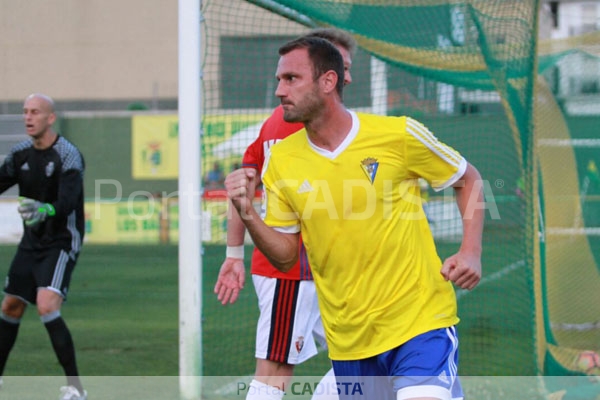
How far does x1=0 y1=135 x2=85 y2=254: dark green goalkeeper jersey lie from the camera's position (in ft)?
20.7

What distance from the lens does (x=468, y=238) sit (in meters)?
3.72

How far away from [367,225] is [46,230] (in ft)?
10.9

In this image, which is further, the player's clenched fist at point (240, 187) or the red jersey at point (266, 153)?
the red jersey at point (266, 153)

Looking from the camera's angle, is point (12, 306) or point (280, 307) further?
point (12, 306)

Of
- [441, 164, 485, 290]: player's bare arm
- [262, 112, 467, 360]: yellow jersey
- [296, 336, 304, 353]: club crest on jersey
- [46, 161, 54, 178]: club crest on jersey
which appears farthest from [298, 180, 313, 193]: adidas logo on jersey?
[46, 161, 54, 178]: club crest on jersey

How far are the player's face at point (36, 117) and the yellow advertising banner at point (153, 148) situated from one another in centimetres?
1639

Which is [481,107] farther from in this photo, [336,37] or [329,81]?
[329,81]

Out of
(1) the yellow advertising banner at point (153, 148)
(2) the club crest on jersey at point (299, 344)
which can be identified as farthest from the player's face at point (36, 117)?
(1) the yellow advertising banner at point (153, 148)

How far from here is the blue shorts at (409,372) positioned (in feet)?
11.7

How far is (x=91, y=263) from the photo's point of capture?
54.7 ft

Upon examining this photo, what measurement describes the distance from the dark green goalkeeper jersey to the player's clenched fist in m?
3.11

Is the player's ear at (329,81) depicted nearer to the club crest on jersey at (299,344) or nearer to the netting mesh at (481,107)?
the club crest on jersey at (299,344)

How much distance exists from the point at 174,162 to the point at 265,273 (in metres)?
18.4

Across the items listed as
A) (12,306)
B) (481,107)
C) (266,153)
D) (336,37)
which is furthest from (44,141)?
(481,107)
